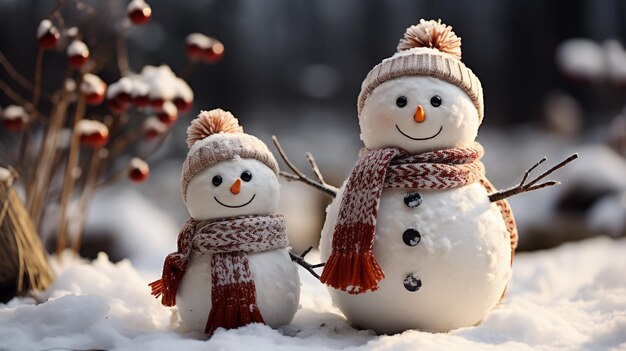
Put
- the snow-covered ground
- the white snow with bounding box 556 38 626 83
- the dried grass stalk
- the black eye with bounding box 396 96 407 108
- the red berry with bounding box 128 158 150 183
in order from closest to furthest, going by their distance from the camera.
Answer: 1. the snow-covered ground
2. the black eye with bounding box 396 96 407 108
3. the dried grass stalk
4. the red berry with bounding box 128 158 150 183
5. the white snow with bounding box 556 38 626 83

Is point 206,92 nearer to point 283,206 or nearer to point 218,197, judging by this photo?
point 283,206

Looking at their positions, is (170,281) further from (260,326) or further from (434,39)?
(434,39)

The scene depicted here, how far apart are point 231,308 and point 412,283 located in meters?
0.29

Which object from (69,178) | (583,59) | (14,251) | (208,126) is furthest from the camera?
(583,59)

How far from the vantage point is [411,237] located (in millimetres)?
1050

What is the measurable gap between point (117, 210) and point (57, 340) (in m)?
2.01

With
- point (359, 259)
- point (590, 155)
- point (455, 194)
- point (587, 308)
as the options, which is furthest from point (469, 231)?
point (590, 155)

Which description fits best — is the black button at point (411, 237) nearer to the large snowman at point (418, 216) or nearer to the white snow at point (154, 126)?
the large snowman at point (418, 216)

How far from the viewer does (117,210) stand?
9.70ft

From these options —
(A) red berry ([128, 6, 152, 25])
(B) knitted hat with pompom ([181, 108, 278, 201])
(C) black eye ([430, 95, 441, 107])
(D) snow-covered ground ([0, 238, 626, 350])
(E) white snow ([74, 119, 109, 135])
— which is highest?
(A) red berry ([128, 6, 152, 25])

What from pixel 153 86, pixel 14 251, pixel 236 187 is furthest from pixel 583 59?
pixel 14 251

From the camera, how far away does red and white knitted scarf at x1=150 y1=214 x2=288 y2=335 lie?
3.41 feet

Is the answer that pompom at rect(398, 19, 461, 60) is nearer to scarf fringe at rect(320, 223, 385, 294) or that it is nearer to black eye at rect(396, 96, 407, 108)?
black eye at rect(396, 96, 407, 108)

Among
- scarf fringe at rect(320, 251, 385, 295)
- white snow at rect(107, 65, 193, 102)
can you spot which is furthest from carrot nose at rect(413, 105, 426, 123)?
white snow at rect(107, 65, 193, 102)
